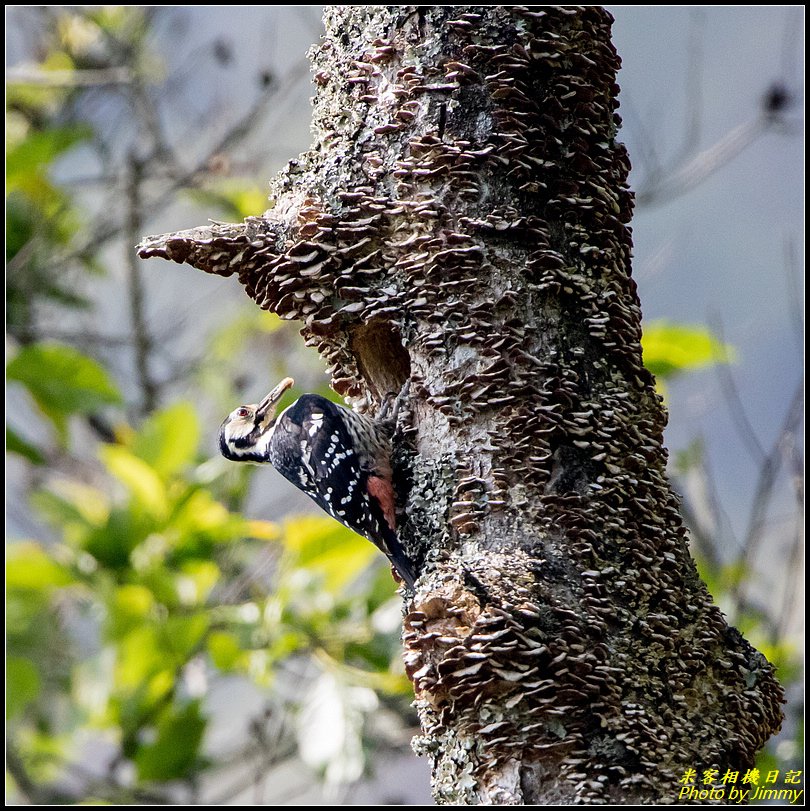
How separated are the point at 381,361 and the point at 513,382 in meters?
0.47

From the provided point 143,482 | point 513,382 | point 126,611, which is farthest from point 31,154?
point 513,382

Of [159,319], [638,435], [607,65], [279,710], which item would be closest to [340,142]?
[607,65]

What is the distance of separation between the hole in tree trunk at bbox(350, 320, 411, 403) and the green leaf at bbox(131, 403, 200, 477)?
1.74m

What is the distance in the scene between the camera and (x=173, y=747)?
12.2ft

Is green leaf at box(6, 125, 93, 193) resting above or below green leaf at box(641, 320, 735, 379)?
above

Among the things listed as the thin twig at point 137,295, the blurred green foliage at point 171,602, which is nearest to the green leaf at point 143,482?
the blurred green foliage at point 171,602

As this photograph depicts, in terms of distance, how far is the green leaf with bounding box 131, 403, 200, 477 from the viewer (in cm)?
384

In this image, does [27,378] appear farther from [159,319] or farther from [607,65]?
[159,319]

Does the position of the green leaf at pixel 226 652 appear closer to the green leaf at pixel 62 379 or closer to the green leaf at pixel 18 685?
the green leaf at pixel 18 685

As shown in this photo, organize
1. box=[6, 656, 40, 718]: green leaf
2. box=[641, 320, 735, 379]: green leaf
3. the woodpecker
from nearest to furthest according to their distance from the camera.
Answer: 1. the woodpecker
2. box=[641, 320, 735, 379]: green leaf
3. box=[6, 656, 40, 718]: green leaf

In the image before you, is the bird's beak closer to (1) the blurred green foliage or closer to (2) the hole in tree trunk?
(1) the blurred green foliage

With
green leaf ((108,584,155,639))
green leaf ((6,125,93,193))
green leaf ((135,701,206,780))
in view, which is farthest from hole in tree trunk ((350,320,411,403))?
green leaf ((6,125,93,193))

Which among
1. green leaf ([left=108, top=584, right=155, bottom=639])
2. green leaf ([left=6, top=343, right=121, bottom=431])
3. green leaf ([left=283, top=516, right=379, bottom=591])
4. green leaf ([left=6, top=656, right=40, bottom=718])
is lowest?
green leaf ([left=6, top=656, right=40, bottom=718])

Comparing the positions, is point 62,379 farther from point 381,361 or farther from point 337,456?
point 381,361
